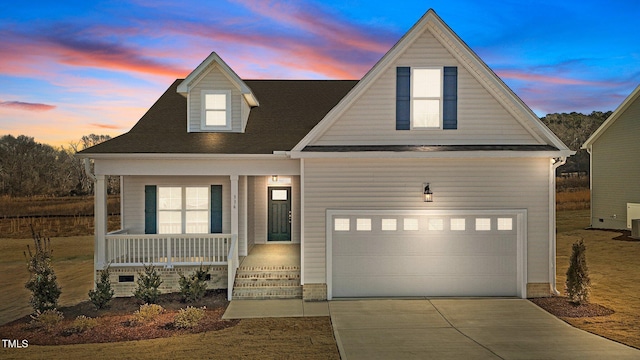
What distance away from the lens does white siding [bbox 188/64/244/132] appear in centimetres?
1445

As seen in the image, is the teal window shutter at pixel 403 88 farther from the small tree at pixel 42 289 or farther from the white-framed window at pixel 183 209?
the small tree at pixel 42 289

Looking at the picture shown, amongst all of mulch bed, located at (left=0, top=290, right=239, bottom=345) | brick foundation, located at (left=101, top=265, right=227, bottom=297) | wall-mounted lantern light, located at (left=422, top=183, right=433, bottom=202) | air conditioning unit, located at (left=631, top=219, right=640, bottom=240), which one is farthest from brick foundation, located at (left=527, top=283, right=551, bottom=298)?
air conditioning unit, located at (left=631, top=219, right=640, bottom=240)

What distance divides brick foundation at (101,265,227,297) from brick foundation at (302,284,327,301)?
2.60 m

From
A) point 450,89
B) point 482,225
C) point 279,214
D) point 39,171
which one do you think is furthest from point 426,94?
point 39,171

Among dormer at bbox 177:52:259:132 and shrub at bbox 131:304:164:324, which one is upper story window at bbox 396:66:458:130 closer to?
dormer at bbox 177:52:259:132

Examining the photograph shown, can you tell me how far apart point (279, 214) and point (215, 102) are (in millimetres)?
4693

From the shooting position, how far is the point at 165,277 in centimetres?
1268

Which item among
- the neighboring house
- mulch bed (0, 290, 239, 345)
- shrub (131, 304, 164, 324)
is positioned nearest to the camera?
Result: mulch bed (0, 290, 239, 345)

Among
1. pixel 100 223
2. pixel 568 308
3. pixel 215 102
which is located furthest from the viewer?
pixel 215 102

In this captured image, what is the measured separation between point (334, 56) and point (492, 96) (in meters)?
Result: 13.4

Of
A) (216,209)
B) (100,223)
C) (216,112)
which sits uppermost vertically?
(216,112)

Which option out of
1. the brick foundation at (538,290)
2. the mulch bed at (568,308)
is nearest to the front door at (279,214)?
the brick foundation at (538,290)

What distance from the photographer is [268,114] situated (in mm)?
16078

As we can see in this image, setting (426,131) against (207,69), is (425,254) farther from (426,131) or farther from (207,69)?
(207,69)
